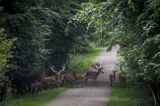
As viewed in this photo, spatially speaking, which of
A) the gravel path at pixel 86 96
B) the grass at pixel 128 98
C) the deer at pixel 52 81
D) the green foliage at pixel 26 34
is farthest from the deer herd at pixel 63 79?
the grass at pixel 128 98

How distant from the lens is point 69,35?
33500 mm

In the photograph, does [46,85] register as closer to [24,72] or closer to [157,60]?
[24,72]

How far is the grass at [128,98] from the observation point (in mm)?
20705

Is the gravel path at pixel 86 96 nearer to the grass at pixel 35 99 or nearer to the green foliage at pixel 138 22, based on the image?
the grass at pixel 35 99

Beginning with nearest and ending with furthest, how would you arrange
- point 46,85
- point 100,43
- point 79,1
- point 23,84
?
point 100,43, point 23,84, point 46,85, point 79,1

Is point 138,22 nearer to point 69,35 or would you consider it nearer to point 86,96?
point 86,96

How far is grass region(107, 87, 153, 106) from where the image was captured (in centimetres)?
2070

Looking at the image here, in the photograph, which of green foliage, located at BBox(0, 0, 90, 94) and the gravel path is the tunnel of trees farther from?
the gravel path

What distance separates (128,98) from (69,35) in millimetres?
11077

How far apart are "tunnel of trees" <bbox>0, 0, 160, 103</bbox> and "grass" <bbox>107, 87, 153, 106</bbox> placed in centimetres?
65

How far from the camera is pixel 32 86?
2559cm

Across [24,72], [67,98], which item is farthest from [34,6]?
[67,98]

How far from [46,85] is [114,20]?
14728 millimetres

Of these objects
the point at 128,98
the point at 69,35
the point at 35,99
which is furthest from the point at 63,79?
the point at 128,98
